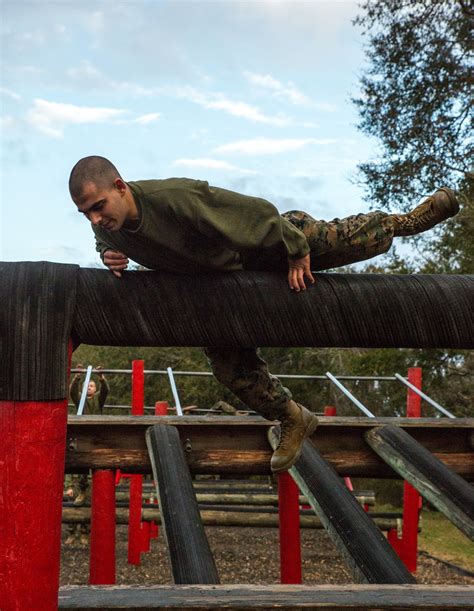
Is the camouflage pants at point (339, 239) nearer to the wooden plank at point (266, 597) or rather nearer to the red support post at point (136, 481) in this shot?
the wooden plank at point (266, 597)

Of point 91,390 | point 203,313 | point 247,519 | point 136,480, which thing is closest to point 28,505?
point 203,313

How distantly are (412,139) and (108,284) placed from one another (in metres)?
13.7

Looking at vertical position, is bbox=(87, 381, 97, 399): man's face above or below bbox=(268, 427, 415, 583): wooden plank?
above

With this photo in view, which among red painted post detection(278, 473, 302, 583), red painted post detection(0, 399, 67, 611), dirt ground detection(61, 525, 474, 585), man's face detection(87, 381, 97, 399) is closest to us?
red painted post detection(0, 399, 67, 611)

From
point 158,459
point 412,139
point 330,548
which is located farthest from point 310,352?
point 158,459

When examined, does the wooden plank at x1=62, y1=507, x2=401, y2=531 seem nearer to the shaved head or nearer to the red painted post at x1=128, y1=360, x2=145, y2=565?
the red painted post at x1=128, y1=360, x2=145, y2=565

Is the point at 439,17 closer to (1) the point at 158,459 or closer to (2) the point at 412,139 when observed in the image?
(2) the point at 412,139

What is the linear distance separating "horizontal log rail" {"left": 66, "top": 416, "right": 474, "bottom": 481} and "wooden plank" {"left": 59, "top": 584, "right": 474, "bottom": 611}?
7.40 ft

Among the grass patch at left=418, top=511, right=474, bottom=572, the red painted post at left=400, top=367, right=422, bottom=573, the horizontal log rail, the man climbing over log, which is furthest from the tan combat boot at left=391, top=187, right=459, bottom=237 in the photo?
the grass patch at left=418, top=511, right=474, bottom=572

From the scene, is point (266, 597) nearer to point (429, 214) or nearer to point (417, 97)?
point (429, 214)

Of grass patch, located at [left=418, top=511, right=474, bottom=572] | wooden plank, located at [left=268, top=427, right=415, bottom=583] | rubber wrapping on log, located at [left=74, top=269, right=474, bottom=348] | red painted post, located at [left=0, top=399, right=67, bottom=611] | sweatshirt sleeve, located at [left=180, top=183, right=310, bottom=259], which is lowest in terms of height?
grass patch, located at [left=418, top=511, right=474, bottom=572]

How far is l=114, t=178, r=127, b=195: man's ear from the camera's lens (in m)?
1.78

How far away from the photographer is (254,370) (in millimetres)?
2592

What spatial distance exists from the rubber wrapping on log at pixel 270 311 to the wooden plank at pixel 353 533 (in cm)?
114
